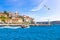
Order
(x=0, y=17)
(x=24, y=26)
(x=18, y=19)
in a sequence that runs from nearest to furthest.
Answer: (x=24, y=26) < (x=18, y=19) < (x=0, y=17)

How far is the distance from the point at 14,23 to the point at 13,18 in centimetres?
133

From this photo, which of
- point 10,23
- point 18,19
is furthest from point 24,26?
point 10,23

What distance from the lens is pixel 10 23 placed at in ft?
70.3

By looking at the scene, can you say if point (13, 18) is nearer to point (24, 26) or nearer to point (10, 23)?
point (10, 23)

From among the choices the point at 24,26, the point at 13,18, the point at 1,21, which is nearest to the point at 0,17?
the point at 1,21

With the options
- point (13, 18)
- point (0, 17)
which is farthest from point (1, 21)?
point (13, 18)

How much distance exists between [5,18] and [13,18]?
148 centimetres

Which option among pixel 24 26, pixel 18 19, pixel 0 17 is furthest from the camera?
pixel 0 17

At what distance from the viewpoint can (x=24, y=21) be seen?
70.0ft

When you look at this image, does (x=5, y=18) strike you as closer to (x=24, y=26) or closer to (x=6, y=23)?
(x=6, y=23)

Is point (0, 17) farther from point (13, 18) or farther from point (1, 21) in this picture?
point (13, 18)

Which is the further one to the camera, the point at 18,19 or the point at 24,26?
the point at 18,19

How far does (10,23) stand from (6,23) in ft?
1.38

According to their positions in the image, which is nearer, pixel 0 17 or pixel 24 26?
pixel 24 26
